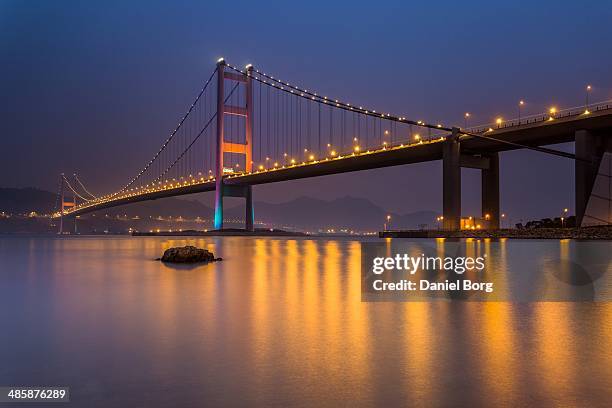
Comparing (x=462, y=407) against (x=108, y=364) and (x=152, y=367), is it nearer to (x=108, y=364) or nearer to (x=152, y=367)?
(x=152, y=367)

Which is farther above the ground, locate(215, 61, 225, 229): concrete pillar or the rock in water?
locate(215, 61, 225, 229): concrete pillar

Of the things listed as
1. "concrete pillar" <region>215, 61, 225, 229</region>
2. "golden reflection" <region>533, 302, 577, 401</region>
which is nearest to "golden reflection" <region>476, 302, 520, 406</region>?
"golden reflection" <region>533, 302, 577, 401</region>

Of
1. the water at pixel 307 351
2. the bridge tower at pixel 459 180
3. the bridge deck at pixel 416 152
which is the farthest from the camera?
the bridge tower at pixel 459 180

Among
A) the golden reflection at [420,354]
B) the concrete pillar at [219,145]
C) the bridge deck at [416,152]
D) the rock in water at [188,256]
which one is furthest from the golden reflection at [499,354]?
the concrete pillar at [219,145]

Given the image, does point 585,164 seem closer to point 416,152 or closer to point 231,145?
point 416,152

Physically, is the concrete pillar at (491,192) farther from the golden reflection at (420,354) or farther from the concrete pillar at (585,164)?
the golden reflection at (420,354)

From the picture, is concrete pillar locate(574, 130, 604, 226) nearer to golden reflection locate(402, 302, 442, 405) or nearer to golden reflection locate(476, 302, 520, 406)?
golden reflection locate(476, 302, 520, 406)

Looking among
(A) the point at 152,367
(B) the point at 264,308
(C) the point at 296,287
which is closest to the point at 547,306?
(B) the point at 264,308
